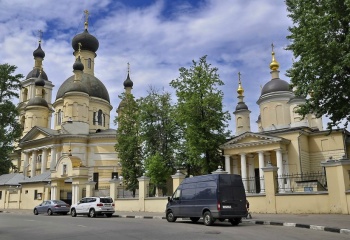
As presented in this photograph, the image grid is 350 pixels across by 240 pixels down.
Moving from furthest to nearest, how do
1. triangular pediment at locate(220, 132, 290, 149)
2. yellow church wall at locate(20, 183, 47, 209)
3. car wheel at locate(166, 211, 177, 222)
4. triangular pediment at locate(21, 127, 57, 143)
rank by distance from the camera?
triangular pediment at locate(21, 127, 57, 143), yellow church wall at locate(20, 183, 47, 209), triangular pediment at locate(220, 132, 290, 149), car wheel at locate(166, 211, 177, 222)

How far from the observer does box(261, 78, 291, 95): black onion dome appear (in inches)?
1668

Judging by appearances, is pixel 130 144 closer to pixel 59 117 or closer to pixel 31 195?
pixel 31 195

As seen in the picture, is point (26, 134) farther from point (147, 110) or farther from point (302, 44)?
point (302, 44)

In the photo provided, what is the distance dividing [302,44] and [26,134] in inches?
1981

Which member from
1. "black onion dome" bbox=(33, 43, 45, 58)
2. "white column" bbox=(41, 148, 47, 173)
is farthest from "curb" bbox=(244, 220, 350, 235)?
"black onion dome" bbox=(33, 43, 45, 58)

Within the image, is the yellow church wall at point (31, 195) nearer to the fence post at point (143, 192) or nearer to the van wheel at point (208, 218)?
the fence post at point (143, 192)

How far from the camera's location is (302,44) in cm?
1659

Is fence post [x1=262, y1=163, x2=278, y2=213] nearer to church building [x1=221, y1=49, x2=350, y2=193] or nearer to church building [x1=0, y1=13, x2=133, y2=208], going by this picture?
church building [x1=221, y1=49, x2=350, y2=193]

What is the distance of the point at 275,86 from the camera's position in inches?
1679

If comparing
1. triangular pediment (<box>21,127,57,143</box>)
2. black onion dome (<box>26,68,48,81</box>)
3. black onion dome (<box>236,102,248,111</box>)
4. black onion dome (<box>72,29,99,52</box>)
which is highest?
black onion dome (<box>72,29,99,52</box>)

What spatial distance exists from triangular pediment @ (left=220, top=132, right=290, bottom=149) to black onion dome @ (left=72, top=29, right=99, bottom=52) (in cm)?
3458

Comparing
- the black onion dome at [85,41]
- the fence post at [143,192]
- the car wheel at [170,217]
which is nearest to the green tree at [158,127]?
the fence post at [143,192]

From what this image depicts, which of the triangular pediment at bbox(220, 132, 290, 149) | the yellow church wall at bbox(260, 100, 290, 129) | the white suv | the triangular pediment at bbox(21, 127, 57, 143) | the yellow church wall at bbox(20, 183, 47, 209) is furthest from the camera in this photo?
the triangular pediment at bbox(21, 127, 57, 143)

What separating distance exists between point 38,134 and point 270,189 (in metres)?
43.6
